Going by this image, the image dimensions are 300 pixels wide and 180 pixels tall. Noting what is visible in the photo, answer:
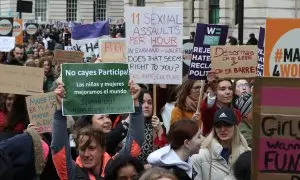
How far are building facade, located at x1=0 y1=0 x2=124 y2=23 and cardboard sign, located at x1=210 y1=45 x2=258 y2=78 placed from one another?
55.5 metres

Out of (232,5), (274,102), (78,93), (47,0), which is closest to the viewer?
(274,102)

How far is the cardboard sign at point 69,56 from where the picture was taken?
11.6m

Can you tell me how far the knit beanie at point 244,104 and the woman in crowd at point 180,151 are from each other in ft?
8.28

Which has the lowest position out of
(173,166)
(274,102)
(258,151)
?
(173,166)

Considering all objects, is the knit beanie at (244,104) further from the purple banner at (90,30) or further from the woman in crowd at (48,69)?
the purple banner at (90,30)

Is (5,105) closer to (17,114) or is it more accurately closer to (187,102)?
(17,114)

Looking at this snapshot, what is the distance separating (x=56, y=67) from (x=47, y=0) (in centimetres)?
5570

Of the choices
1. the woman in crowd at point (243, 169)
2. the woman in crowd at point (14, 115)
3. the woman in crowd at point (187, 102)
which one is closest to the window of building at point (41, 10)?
the woman in crowd at point (187, 102)

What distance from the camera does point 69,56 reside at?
38.9ft

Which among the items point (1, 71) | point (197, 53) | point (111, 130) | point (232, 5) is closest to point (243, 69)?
point (197, 53)

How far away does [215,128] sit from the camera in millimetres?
6094

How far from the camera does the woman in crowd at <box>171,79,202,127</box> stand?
778 cm

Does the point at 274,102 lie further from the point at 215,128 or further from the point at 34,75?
the point at 34,75

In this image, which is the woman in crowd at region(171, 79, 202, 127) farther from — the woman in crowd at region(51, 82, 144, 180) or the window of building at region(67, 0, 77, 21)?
the window of building at region(67, 0, 77, 21)
